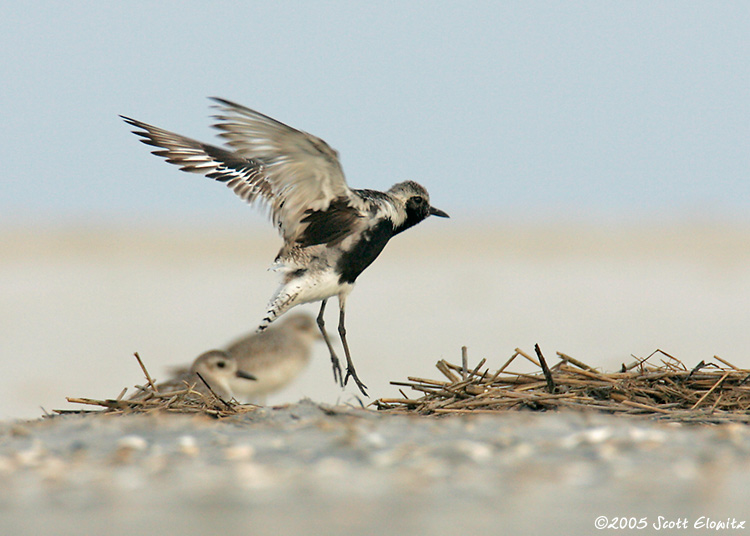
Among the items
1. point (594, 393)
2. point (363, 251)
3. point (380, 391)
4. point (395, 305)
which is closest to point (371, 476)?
point (594, 393)

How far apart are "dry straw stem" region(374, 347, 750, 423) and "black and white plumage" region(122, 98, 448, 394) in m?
1.51

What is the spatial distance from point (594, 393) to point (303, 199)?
2.20 m

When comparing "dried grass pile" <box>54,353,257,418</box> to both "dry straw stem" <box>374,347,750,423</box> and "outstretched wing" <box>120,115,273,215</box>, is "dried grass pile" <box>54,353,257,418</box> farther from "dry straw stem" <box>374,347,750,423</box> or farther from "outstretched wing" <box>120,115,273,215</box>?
"outstretched wing" <box>120,115,273,215</box>

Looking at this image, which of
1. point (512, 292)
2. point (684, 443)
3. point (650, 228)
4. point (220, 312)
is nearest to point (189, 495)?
point (684, 443)

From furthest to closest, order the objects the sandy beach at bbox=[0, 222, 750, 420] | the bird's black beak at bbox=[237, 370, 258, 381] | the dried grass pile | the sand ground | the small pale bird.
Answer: the sandy beach at bbox=[0, 222, 750, 420]
the small pale bird
the bird's black beak at bbox=[237, 370, 258, 381]
the dried grass pile
the sand ground

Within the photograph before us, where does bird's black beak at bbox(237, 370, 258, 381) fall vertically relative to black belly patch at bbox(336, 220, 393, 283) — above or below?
below

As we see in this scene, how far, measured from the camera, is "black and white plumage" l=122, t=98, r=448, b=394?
5.59 meters

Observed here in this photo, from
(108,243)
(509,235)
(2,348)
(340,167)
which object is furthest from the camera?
(509,235)

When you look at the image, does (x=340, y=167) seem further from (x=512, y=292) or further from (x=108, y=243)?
(x=108, y=243)

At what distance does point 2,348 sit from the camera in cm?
1300

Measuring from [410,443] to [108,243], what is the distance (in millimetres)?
25580

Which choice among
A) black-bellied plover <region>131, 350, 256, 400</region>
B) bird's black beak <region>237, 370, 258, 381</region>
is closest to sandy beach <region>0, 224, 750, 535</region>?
bird's black beak <region>237, 370, 258, 381</region>

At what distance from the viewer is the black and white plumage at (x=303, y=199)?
18.3 ft

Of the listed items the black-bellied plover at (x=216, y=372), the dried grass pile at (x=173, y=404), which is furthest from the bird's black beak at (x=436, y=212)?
the dried grass pile at (x=173, y=404)
